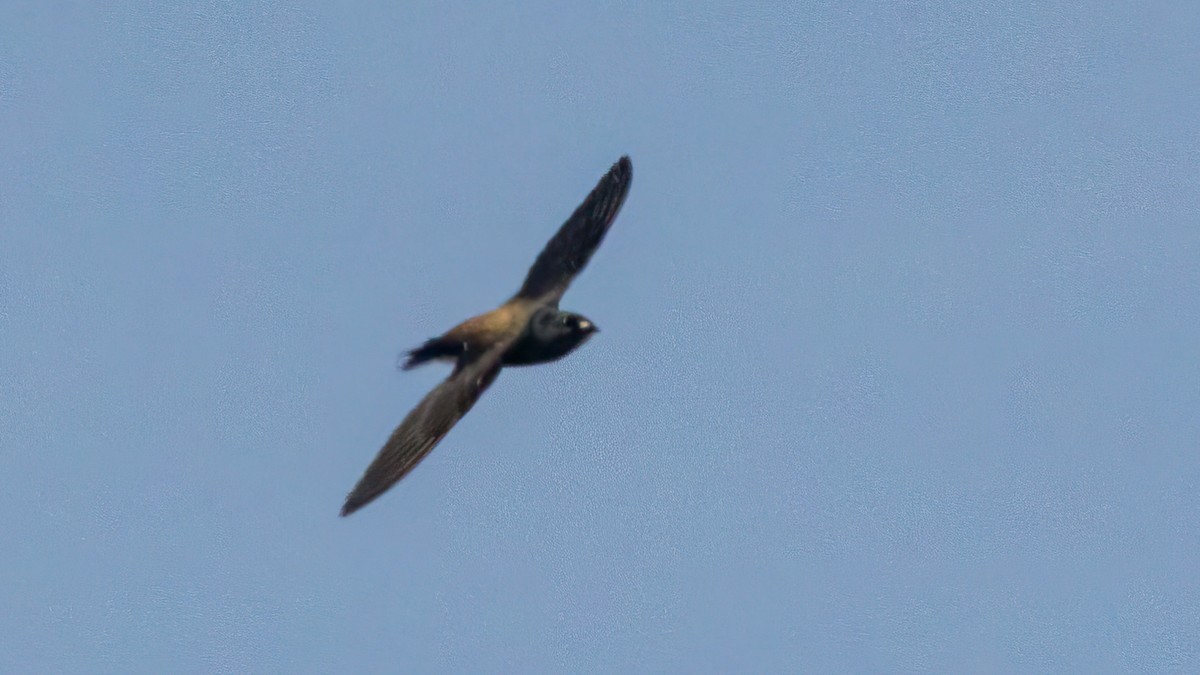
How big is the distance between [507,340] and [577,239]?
272 cm

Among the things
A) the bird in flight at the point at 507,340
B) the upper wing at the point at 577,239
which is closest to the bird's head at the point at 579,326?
the bird in flight at the point at 507,340

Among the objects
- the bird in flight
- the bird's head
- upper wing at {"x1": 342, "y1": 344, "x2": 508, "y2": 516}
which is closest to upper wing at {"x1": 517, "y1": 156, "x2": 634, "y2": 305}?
the bird in flight

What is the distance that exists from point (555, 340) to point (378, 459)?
157 inches

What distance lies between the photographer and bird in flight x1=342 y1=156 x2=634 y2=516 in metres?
25.1

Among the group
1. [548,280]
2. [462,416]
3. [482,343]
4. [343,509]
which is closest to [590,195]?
[548,280]

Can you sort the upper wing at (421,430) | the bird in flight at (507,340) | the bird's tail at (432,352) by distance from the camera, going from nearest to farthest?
the upper wing at (421,430) < the bird in flight at (507,340) < the bird's tail at (432,352)

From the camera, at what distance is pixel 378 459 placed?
25.0 meters

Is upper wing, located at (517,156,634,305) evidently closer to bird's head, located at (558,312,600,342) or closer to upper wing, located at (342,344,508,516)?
bird's head, located at (558,312,600,342)

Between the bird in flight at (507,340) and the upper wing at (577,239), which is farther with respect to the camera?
the upper wing at (577,239)

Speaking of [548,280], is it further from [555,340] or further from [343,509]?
[343,509]

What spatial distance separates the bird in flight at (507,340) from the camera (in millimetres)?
25125

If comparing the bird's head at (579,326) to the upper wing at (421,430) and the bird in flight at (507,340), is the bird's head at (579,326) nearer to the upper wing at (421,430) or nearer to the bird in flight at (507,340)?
the bird in flight at (507,340)

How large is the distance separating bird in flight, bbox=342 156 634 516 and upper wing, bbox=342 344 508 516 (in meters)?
0.01

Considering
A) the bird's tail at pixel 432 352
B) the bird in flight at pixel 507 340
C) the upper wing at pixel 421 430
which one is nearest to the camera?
the upper wing at pixel 421 430
